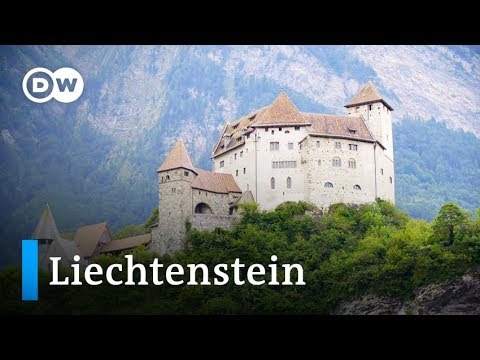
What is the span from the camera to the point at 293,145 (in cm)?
5734

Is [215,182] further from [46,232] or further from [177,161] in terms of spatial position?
[46,232]

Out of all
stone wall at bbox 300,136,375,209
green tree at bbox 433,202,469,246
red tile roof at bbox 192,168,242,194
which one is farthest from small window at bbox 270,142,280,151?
green tree at bbox 433,202,469,246

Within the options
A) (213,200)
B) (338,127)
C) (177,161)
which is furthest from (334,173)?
(177,161)

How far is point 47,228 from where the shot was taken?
52.3m

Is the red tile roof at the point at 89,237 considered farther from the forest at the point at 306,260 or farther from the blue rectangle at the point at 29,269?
the blue rectangle at the point at 29,269

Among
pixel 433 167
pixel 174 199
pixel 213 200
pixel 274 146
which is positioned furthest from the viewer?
pixel 433 167

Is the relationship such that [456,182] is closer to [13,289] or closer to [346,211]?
[346,211]

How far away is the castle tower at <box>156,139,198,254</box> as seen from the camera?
5384 centimetres

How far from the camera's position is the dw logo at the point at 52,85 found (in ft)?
135

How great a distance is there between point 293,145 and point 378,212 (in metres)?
5.14

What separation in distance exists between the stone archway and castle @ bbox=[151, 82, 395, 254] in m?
0.01

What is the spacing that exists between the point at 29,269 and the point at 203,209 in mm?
14878

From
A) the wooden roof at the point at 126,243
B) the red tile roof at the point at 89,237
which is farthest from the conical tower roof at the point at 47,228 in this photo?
the wooden roof at the point at 126,243

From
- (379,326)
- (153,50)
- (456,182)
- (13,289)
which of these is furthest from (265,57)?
(379,326)
